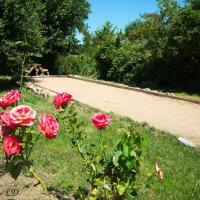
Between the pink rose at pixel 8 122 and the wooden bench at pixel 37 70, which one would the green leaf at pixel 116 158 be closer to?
the pink rose at pixel 8 122

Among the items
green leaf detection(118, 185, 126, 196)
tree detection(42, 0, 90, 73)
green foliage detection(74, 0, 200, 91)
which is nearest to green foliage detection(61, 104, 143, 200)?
green leaf detection(118, 185, 126, 196)

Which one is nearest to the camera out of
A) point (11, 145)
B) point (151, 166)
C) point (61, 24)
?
point (11, 145)

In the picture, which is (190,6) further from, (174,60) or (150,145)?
(150,145)

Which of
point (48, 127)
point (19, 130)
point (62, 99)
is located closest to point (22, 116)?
point (48, 127)

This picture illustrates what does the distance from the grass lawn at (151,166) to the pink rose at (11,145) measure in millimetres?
1192

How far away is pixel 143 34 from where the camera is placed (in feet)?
72.5

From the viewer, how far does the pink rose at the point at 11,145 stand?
303 cm

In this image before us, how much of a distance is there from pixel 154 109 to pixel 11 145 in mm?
10753

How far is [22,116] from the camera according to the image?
9.62 feet

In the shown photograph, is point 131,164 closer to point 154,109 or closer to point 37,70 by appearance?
point 154,109

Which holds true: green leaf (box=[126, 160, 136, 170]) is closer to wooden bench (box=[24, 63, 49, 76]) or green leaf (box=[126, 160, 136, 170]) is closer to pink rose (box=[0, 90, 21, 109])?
pink rose (box=[0, 90, 21, 109])

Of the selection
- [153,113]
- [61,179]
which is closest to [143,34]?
[153,113]

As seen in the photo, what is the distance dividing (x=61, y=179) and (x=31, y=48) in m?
13.6

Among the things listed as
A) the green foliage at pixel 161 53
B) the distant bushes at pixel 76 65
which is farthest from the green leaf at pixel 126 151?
the distant bushes at pixel 76 65
